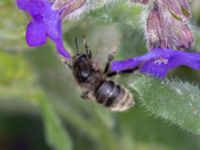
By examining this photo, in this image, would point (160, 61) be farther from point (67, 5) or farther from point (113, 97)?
point (67, 5)

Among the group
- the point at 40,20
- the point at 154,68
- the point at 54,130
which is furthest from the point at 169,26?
the point at 54,130

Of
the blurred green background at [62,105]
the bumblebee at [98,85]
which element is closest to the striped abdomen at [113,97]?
the bumblebee at [98,85]

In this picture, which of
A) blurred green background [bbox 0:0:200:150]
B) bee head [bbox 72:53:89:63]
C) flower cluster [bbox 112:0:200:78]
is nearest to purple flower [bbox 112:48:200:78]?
flower cluster [bbox 112:0:200:78]

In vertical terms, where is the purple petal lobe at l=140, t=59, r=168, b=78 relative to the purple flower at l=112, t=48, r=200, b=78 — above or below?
below

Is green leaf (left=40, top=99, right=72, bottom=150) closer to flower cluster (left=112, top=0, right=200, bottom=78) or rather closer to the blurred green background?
the blurred green background

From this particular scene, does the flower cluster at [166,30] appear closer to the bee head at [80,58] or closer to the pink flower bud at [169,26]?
the pink flower bud at [169,26]

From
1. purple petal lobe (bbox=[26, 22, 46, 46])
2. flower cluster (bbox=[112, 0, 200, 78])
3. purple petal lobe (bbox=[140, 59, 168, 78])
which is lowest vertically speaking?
purple petal lobe (bbox=[140, 59, 168, 78])
